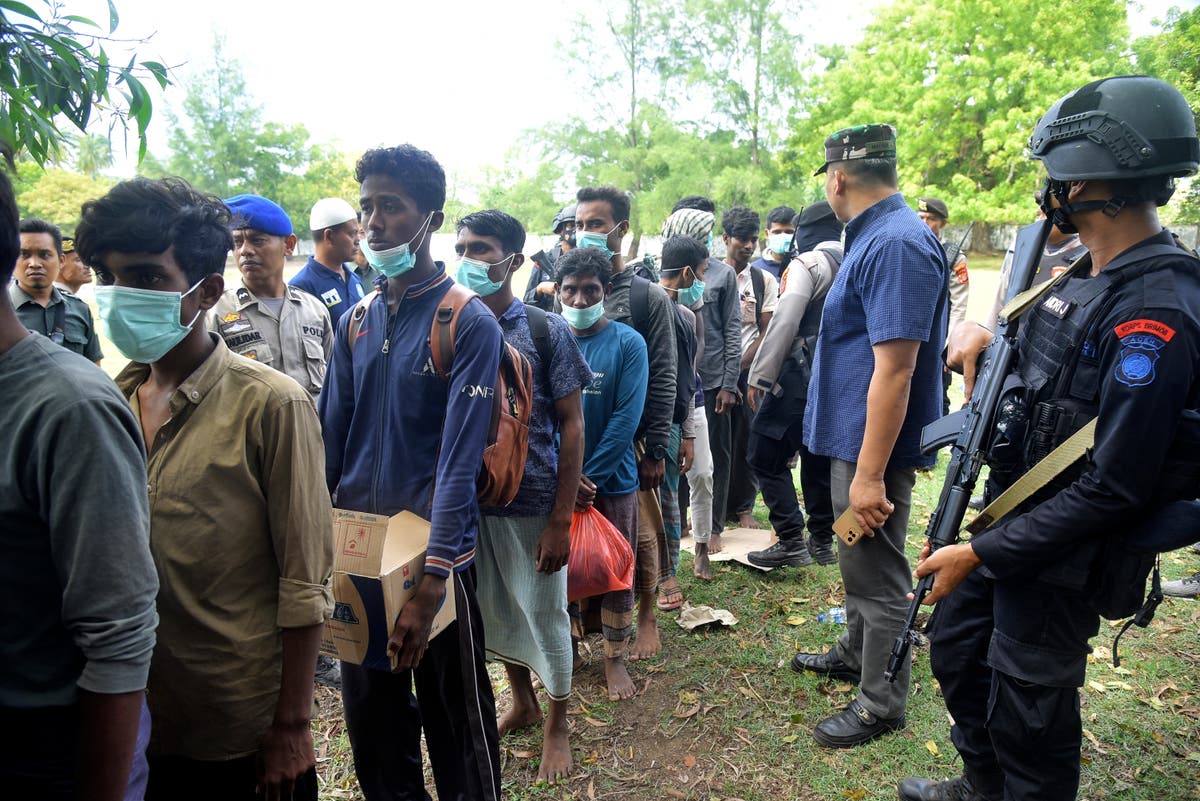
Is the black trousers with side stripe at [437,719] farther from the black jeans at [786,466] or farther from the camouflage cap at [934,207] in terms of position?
the camouflage cap at [934,207]

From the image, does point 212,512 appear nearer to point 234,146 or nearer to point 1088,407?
point 1088,407

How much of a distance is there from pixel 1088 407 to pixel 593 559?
2.09 meters

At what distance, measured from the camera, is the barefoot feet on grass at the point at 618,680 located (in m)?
3.71

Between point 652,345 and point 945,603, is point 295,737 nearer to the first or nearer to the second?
point 945,603

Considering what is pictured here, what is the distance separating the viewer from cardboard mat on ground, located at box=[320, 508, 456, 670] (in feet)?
6.95

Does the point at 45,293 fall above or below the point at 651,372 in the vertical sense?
above

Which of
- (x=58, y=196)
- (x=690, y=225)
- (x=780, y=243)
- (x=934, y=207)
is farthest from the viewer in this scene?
(x=58, y=196)

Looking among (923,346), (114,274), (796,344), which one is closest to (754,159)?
(796,344)

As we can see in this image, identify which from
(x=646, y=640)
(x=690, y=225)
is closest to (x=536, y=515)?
(x=646, y=640)

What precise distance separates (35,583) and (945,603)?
8.77 feet

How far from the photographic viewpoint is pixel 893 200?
304 cm

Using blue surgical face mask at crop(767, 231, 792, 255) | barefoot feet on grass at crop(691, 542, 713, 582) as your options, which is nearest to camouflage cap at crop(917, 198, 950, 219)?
blue surgical face mask at crop(767, 231, 792, 255)

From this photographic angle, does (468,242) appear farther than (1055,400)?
Yes

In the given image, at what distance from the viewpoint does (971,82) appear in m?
21.3
